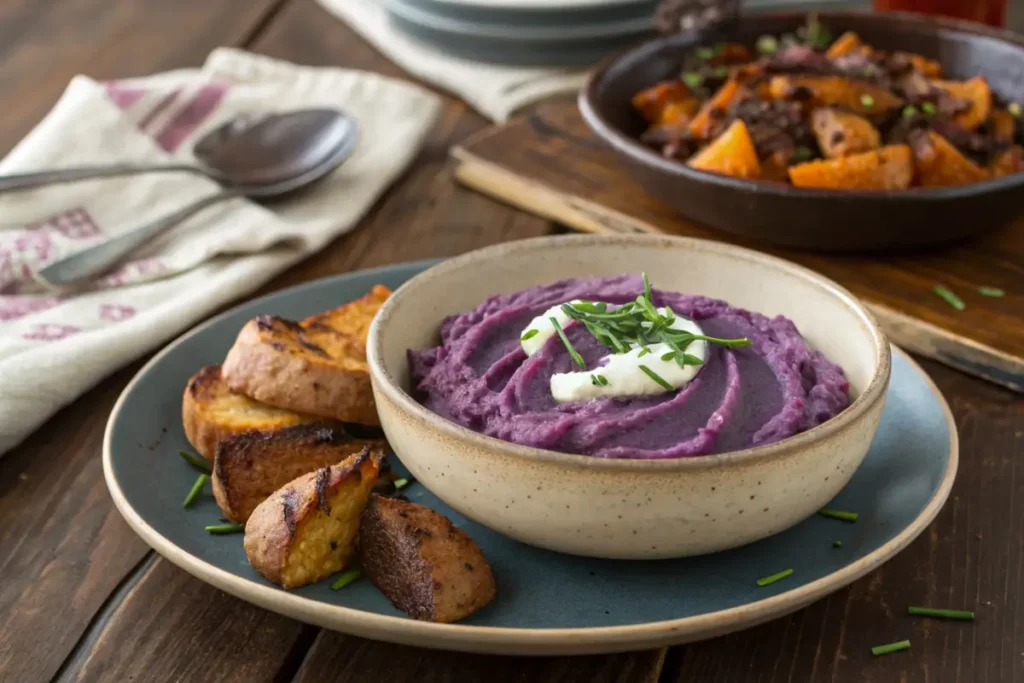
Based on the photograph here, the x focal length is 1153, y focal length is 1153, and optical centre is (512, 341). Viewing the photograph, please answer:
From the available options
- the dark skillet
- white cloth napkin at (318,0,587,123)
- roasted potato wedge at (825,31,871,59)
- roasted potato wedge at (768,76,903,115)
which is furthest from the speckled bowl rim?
white cloth napkin at (318,0,587,123)

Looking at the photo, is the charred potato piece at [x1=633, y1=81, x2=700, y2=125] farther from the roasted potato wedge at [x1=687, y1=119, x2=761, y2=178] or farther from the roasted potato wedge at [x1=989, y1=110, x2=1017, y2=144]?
the roasted potato wedge at [x1=989, y1=110, x2=1017, y2=144]

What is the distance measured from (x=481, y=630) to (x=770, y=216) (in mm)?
1373

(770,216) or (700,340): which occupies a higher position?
(700,340)

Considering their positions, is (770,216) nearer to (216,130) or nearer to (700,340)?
(700,340)

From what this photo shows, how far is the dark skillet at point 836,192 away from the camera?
2320 millimetres

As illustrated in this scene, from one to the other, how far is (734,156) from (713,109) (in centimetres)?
24

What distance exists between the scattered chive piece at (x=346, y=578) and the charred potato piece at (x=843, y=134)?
5.06 ft

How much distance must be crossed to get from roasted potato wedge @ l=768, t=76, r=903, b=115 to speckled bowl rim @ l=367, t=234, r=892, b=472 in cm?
91

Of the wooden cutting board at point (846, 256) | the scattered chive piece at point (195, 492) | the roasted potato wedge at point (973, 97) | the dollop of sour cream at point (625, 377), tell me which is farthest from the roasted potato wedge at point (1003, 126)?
the scattered chive piece at point (195, 492)

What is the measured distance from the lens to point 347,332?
204cm

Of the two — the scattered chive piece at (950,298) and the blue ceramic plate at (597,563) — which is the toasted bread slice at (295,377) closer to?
the blue ceramic plate at (597,563)

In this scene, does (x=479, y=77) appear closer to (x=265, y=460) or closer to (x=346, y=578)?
(x=265, y=460)

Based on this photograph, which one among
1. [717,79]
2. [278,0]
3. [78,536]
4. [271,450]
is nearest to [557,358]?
[271,450]

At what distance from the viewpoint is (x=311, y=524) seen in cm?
148
